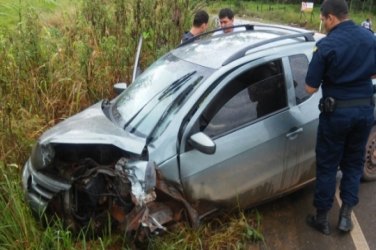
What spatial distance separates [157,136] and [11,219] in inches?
53.3

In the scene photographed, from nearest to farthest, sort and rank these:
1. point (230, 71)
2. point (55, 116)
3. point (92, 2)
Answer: point (230, 71) < point (55, 116) < point (92, 2)

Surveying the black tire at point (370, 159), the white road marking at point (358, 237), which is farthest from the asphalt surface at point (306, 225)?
the black tire at point (370, 159)

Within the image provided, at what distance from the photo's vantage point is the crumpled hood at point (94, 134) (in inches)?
125

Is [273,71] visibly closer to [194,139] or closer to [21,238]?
[194,139]

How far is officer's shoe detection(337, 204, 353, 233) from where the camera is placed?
152 inches

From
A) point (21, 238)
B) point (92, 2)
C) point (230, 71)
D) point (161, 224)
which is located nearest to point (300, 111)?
Result: point (230, 71)

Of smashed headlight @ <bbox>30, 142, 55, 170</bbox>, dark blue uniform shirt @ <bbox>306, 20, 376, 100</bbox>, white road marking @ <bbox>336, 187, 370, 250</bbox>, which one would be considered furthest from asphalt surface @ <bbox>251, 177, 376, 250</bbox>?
smashed headlight @ <bbox>30, 142, 55, 170</bbox>

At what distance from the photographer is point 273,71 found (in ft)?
12.5

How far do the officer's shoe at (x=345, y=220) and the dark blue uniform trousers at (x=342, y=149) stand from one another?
56mm

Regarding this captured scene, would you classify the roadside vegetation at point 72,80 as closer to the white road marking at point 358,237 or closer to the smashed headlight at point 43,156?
the smashed headlight at point 43,156

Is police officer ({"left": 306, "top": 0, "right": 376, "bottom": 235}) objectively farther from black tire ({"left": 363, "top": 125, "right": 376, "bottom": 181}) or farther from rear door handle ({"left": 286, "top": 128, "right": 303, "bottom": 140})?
black tire ({"left": 363, "top": 125, "right": 376, "bottom": 181})

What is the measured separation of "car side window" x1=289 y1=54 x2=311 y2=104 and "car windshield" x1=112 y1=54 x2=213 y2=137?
822 millimetres

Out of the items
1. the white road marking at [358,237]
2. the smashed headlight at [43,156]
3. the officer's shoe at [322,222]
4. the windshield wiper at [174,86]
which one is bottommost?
the white road marking at [358,237]

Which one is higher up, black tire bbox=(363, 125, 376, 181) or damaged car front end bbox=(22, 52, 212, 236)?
damaged car front end bbox=(22, 52, 212, 236)
